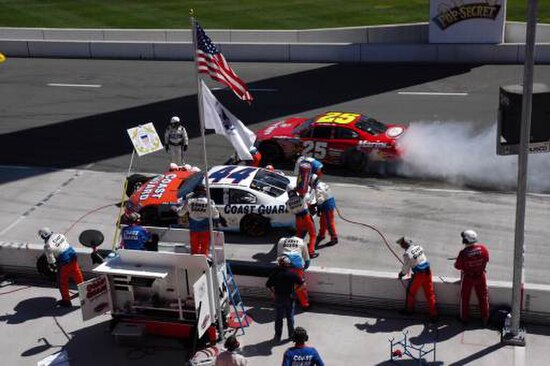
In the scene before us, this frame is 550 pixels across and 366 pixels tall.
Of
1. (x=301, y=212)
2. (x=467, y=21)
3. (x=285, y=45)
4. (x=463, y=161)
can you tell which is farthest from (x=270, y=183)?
(x=467, y=21)

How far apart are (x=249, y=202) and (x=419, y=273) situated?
4.56m

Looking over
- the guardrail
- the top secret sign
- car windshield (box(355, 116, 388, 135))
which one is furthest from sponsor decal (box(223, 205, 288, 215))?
the top secret sign

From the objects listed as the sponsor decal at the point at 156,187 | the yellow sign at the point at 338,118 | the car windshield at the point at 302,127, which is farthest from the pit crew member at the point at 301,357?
the car windshield at the point at 302,127

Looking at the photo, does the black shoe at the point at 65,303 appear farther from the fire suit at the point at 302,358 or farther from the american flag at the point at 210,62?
the fire suit at the point at 302,358

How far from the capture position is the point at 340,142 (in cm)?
1902

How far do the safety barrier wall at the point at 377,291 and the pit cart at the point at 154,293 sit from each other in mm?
1538

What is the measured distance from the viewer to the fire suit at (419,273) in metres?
12.1

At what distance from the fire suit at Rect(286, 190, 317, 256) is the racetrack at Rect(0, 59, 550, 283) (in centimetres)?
76

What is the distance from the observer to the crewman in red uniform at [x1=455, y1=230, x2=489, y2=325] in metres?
11.7

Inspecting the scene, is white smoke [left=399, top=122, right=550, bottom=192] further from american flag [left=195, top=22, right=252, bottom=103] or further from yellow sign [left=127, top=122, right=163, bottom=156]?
american flag [left=195, top=22, right=252, bottom=103]

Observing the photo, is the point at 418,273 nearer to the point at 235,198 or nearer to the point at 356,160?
the point at 235,198

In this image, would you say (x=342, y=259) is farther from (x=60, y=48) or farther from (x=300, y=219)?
(x=60, y=48)

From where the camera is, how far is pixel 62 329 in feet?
41.8

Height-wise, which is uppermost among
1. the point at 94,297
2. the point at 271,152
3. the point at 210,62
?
the point at 210,62
